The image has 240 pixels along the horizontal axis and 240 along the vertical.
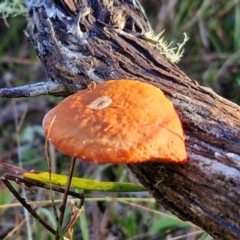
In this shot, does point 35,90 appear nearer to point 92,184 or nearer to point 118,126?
point 92,184

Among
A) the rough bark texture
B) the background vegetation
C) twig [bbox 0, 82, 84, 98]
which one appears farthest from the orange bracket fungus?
the background vegetation

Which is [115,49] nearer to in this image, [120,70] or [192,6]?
[120,70]

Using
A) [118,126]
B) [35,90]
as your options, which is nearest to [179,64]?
[35,90]

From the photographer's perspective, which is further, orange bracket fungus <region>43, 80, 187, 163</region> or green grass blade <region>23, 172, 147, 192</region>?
green grass blade <region>23, 172, 147, 192</region>

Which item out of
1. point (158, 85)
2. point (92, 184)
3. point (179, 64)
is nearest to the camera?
point (158, 85)

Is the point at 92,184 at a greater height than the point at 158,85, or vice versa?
the point at 158,85

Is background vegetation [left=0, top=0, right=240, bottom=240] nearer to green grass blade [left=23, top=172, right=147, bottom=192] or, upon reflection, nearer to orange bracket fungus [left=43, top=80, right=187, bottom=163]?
green grass blade [left=23, top=172, right=147, bottom=192]
